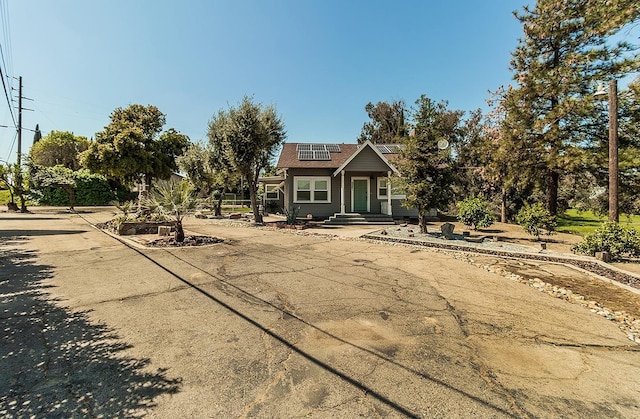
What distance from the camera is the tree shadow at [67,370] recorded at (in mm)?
2311

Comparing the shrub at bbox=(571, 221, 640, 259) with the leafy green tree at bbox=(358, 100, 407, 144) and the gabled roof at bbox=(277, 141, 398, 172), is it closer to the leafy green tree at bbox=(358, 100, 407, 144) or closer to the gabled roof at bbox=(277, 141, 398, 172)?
the gabled roof at bbox=(277, 141, 398, 172)

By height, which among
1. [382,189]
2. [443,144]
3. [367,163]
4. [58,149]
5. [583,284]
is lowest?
[583,284]

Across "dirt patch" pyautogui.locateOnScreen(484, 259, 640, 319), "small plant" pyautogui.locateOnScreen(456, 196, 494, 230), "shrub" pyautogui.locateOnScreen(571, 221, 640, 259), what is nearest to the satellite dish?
"small plant" pyautogui.locateOnScreen(456, 196, 494, 230)

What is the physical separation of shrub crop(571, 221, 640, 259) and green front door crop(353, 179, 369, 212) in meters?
11.5

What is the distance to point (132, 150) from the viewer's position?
86.2 ft

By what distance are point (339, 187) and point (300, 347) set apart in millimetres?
15609

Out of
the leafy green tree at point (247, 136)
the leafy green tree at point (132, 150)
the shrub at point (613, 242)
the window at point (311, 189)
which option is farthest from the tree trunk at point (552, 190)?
the leafy green tree at point (132, 150)

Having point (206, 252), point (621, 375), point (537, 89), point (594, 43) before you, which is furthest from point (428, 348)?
point (594, 43)

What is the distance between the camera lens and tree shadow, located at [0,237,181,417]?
2311mm

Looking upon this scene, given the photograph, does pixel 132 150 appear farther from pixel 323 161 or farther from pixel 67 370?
pixel 67 370

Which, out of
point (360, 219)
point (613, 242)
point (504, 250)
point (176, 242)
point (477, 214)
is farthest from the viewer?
point (360, 219)

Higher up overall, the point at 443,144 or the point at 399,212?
the point at 443,144

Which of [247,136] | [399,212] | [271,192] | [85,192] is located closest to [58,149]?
[85,192]

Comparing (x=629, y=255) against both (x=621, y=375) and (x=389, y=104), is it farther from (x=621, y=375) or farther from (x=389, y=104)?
(x=389, y=104)
